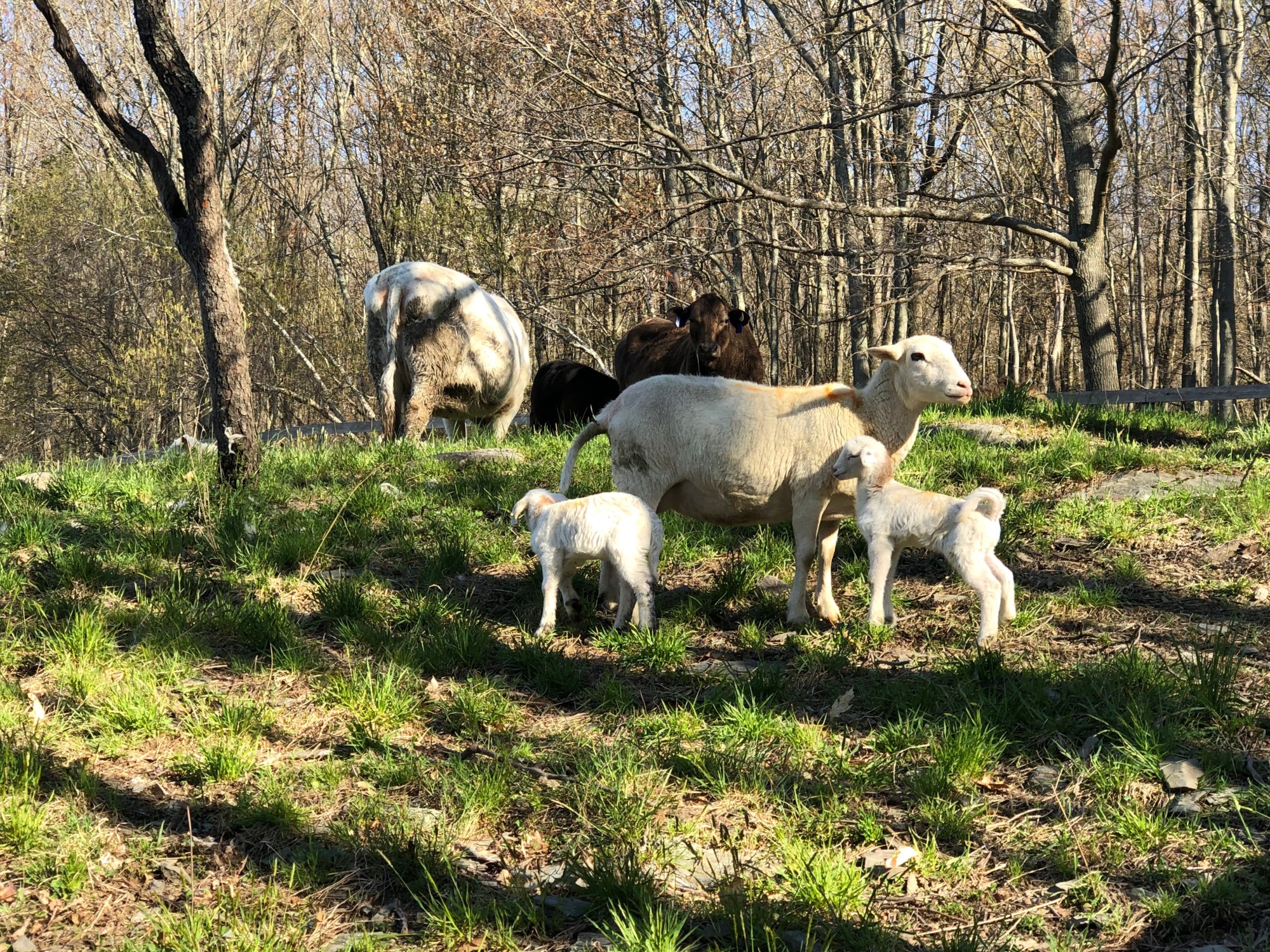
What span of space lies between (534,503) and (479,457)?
9.33ft

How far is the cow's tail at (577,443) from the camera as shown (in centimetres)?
621

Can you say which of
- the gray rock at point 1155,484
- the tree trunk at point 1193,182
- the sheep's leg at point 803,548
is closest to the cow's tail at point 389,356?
the sheep's leg at point 803,548

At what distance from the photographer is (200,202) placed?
7180 millimetres

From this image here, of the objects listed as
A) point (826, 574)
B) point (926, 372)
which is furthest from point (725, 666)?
point (926, 372)

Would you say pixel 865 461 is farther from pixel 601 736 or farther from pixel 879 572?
pixel 601 736

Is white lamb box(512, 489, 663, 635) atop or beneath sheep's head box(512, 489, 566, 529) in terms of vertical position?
beneath

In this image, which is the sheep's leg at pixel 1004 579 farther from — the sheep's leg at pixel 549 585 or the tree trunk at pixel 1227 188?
the tree trunk at pixel 1227 188

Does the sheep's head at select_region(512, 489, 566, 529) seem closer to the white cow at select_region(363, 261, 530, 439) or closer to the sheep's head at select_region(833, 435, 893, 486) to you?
the sheep's head at select_region(833, 435, 893, 486)

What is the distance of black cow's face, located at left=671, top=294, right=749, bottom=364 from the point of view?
10531 mm

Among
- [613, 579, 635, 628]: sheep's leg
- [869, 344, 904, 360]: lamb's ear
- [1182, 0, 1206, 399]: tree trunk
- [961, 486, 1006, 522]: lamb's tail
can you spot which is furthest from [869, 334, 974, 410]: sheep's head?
[1182, 0, 1206, 399]: tree trunk

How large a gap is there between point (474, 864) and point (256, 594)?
295cm

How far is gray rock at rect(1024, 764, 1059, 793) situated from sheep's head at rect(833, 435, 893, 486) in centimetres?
174

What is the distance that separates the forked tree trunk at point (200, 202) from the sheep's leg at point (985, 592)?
5086mm

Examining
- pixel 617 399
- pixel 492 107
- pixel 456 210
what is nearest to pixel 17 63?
pixel 456 210
